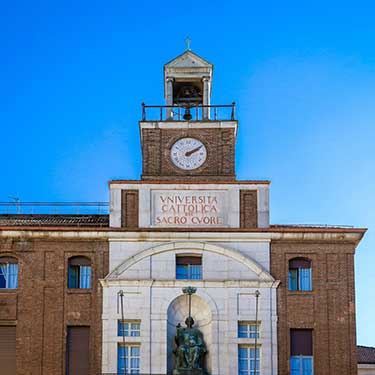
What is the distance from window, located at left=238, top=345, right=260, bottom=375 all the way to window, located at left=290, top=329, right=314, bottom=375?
1.57 m

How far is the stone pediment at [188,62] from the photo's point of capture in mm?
58281

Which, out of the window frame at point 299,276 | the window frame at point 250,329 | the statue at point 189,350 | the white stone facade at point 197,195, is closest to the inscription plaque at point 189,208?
the white stone facade at point 197,195

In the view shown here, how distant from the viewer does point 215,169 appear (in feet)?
184

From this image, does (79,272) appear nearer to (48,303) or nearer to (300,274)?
(48,303)

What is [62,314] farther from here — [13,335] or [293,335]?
[293,335]

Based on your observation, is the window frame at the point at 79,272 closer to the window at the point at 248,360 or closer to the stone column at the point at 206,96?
the window at the point at 248,360

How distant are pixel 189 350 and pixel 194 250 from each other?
4.75 m

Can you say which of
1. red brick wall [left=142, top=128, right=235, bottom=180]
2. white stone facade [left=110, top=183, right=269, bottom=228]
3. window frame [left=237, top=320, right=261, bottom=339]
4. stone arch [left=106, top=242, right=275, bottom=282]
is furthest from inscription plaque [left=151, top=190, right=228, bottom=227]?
window frame [left=237, top=320, right=261, bottom=339]

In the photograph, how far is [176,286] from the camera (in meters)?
53.4

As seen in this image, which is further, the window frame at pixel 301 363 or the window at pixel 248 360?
the window frame at pixel 301 363

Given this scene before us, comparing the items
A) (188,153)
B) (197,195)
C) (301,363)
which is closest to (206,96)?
(188,153)

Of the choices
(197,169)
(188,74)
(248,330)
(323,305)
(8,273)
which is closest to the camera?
(248,330)

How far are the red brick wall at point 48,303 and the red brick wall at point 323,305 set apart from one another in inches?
314

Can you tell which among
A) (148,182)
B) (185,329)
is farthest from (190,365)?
(148,182)
